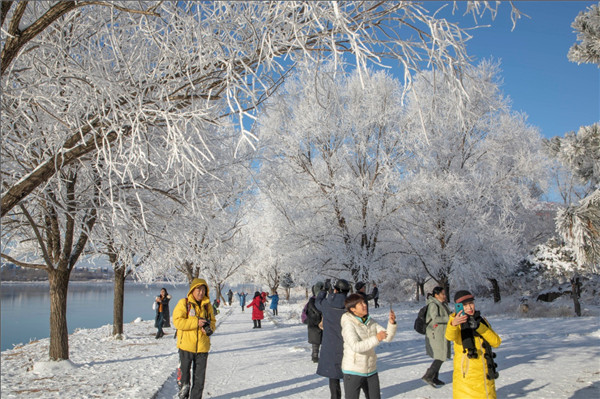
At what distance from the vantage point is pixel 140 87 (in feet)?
13.0

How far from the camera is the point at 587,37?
781cm

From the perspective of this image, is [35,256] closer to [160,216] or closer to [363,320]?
[160,216]

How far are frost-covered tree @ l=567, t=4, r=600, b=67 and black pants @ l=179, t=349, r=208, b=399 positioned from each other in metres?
8.84

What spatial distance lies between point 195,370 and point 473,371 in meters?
3.48

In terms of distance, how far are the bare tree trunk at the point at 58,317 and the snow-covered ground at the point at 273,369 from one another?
296mm

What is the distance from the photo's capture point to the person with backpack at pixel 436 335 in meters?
6.29

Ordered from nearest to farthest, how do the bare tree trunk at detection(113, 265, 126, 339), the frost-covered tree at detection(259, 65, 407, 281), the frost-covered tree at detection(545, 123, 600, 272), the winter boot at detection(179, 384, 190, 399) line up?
1. the winter boot at detection(179, 384, 190, 399)
2. the frost-covered tree at detection(545, 123, 600, 272)
3. the bare tree trunk at detection(113, 265, 126, 339)
4. the frost-covered tree at detection(259, 65, 407, 281)

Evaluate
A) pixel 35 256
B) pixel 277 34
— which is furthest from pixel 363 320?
pixel 35 256

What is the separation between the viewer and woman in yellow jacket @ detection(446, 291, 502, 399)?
4164 millimetres

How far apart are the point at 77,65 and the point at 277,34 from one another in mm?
2355

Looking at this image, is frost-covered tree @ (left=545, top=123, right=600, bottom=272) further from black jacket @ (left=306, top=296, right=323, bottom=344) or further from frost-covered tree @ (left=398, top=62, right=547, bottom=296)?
frost-covered tree @ (left=398, top=62, right=547, bottom=296)

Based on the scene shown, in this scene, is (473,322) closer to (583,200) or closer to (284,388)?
(284,388)

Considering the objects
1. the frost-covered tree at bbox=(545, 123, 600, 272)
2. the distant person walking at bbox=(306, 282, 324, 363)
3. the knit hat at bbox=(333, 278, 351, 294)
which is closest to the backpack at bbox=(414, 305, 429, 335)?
the knit hat at bbox=(333, 278, 351, 294)

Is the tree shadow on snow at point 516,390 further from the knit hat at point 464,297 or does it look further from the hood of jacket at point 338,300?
the hood of jacket at point 338,300
